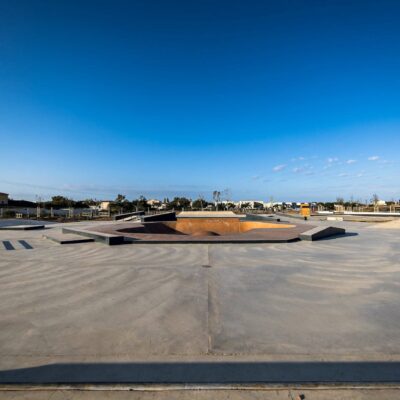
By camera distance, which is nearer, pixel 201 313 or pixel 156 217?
pixel 201 313

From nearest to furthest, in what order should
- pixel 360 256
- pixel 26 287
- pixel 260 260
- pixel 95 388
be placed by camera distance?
pixel 95 388
pixel 26 287
pixel 260 260
pixel 360 256

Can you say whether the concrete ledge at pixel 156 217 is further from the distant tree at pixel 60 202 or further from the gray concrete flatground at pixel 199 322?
the distant tree at pixel 60 202

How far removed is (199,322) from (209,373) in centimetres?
108

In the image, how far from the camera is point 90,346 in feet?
9.41

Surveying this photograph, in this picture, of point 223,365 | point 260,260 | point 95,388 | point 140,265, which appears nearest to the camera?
point 95,388

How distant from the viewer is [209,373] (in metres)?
2.41

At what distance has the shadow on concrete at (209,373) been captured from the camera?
2.32 metres

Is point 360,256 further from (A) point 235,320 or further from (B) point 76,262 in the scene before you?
(B) point 76,262

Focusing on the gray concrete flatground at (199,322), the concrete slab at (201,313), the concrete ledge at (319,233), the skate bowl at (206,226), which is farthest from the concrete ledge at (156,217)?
the gray concrete flatground at (199,322)

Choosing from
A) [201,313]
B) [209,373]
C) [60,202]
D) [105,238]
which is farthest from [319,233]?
[60,202]

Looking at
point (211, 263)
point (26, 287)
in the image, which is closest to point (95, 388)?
point (26, 287)

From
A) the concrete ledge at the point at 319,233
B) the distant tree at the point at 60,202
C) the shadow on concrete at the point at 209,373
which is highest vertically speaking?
the distant tree at the point at 60,202

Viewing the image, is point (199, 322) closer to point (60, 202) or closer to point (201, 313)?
point (201, 313)

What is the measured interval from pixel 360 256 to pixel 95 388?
7.99 metres
